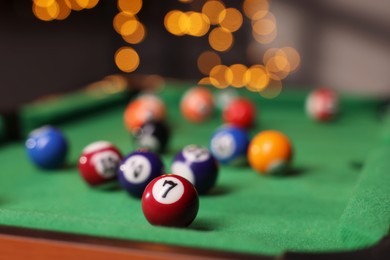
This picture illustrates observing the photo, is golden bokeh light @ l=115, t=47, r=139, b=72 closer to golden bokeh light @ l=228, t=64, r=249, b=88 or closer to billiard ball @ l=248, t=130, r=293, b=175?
golden bokeh light @ l=228, t=64, r=249, b=88

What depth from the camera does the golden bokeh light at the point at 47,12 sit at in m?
4.96

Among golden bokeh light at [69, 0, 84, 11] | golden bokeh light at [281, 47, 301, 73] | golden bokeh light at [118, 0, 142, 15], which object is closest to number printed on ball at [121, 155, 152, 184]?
golden bokeh light at [281, 47, 301, 73]

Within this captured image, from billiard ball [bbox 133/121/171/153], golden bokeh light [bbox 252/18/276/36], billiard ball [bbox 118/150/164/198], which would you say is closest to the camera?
billiard ball [bbox 118/150/164/198]

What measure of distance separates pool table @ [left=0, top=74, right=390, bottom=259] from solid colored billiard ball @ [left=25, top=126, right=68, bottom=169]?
1.7 inches

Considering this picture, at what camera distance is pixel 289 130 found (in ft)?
9.34

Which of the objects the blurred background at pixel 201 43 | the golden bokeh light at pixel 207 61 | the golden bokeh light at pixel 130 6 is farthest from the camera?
the golden bokeh light at pixel 130 6

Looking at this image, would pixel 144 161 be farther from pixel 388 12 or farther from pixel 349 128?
pixel 388 12

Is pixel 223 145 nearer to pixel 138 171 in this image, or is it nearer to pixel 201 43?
pixel 138 171

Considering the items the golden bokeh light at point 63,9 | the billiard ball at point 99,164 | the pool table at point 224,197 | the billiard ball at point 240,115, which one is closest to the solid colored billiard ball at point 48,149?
the pool table at point 224,197

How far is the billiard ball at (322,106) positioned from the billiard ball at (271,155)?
988 mm

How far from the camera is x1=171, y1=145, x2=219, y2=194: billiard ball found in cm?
174

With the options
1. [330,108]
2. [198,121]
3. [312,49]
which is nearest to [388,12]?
[312,49]

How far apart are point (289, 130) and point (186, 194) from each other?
161cm

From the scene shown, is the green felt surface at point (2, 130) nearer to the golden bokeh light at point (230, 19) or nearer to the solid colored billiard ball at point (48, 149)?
the solid colored billiard ball at point (48, 149)
